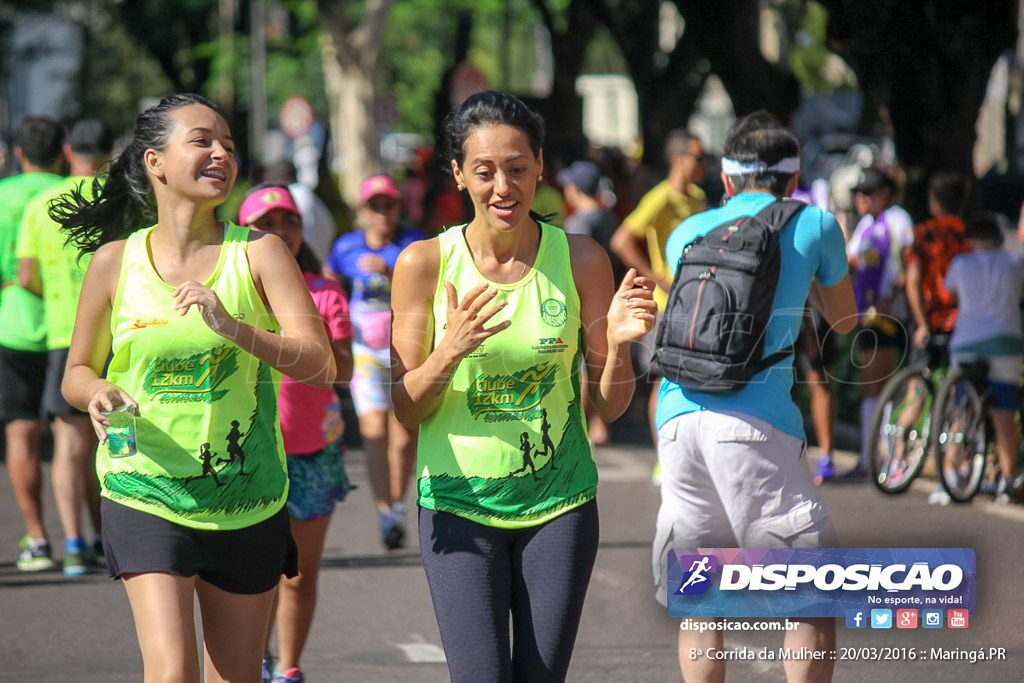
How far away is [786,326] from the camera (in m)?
4.54

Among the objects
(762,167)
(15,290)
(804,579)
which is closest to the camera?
(804,579)

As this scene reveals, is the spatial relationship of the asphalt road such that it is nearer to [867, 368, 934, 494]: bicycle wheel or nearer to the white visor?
[867, 368, 934, 494]: bicycle wheel

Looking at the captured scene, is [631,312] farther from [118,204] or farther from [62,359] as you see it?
[62,359]

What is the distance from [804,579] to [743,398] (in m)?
0.56

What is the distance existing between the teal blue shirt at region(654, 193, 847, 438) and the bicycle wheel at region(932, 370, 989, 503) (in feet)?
14.0

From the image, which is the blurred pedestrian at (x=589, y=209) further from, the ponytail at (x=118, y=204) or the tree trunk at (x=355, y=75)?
the tree trunk at (x=355, y=75)

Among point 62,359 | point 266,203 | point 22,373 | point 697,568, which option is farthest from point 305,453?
point 22,373

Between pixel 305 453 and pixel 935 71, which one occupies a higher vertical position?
pixel 935 71

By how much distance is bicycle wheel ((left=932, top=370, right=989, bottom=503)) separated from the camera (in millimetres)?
8586

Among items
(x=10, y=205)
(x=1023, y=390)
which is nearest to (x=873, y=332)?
(x=1023, y=390)

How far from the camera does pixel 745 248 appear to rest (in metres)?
4.51

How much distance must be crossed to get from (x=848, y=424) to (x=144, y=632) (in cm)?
911

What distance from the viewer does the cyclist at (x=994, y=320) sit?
8.30m

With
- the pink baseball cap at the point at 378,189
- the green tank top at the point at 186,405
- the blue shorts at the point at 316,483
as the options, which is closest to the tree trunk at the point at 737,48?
the pink baseball cap at the point at 378,189
